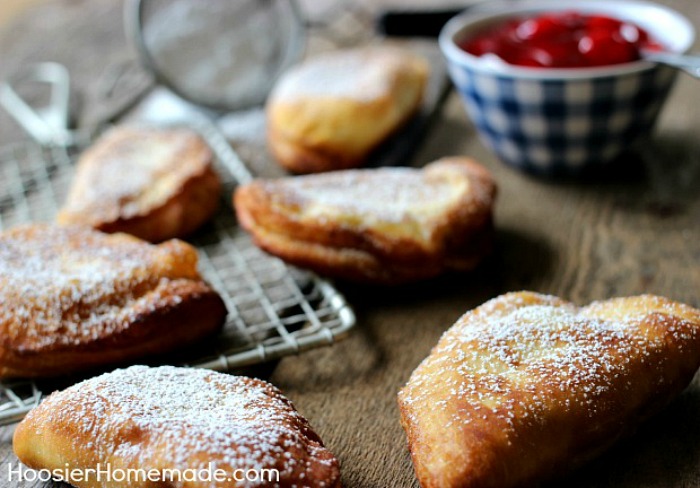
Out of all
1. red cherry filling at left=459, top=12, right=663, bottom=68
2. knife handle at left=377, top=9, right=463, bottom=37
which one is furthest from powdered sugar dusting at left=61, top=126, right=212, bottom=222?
knife handle at left=377, top=9, right=463, bottom=37

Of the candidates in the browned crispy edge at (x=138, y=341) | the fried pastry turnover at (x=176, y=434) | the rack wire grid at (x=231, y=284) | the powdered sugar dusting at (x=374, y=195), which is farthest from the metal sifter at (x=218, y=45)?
the fried pastry turnover at (x=176, y=434)

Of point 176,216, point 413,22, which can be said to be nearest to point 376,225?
point 176,216

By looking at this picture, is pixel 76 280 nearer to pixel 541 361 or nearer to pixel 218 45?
pixel 541 361

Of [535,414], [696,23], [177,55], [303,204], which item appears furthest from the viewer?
[696,23]

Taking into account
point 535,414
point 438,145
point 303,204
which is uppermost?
point 535,414

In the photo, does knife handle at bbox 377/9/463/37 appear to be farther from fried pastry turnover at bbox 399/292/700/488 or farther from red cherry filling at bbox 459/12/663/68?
fried pastry turnover at bbox 399/292/700/488

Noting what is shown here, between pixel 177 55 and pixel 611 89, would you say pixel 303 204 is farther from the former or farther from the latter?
pixel 177 55

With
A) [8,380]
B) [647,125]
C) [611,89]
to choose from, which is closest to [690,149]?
[647,125]
